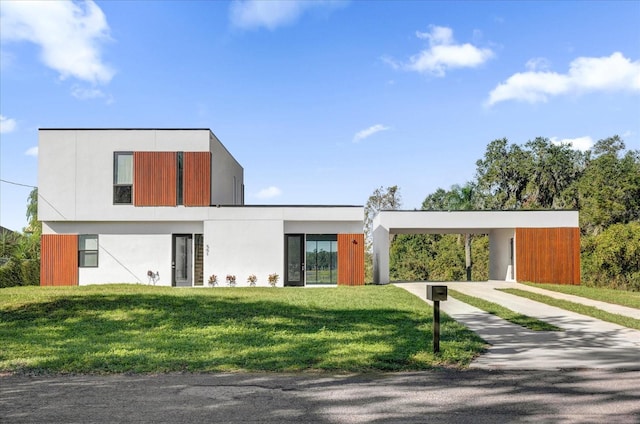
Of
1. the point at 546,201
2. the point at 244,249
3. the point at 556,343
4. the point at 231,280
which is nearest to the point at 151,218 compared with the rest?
the point at 244,249

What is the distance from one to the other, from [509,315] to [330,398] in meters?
7.88

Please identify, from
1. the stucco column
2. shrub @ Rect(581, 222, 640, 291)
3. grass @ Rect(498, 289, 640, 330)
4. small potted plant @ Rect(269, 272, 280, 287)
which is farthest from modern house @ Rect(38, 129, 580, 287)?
shrub @ Rect(581, 222, 640, 291)

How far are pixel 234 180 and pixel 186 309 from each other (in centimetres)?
1720

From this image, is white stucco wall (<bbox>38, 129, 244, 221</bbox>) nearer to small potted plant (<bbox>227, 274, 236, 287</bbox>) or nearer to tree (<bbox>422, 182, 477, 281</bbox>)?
small potted plant (<bbox>227, 274, 236, 287</bbox>)

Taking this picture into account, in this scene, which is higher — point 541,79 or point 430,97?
point 541,79

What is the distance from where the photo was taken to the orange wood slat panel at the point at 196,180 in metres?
21.9

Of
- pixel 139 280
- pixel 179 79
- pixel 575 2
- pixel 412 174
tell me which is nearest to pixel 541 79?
pixel 412 174

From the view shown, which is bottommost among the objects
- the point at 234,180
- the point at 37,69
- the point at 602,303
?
the point at 602,303

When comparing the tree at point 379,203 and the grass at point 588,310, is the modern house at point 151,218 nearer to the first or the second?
the grass at point 588,310

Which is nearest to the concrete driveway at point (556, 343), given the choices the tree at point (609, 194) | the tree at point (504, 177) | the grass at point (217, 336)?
the grass at point (217, 336)

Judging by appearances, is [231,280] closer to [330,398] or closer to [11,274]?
[11,274]

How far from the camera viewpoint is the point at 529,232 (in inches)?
915

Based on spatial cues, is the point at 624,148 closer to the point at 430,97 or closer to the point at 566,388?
the point at 430,97

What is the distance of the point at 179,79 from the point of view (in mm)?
20000
